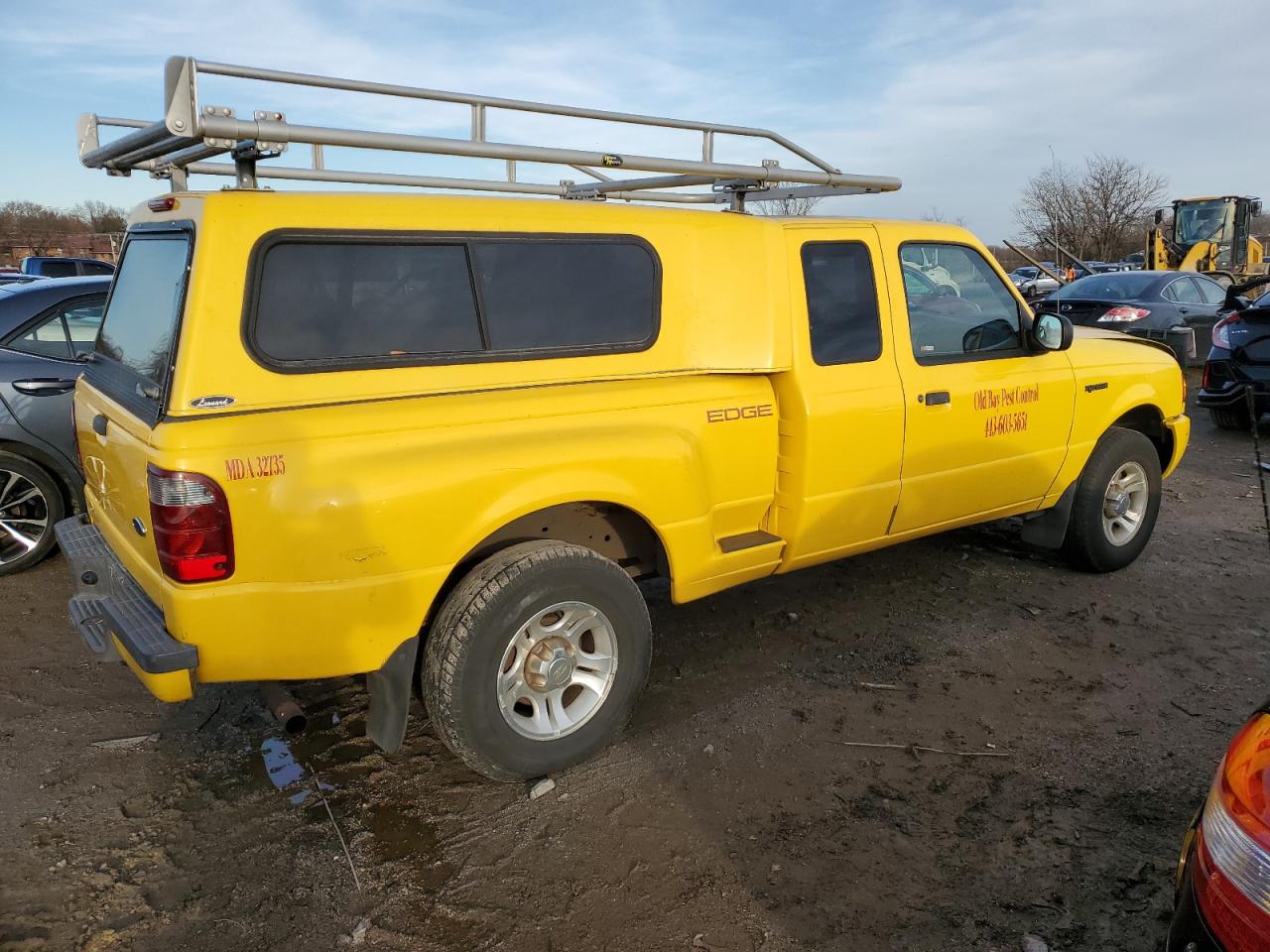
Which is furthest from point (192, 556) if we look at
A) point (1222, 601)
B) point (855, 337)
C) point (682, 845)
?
point (1222, 601)

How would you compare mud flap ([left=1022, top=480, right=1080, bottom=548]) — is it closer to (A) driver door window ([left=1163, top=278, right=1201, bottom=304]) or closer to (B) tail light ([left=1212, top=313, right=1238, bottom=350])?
(B) tail light ([left=1212, top=313, right=1238, bottom=350])

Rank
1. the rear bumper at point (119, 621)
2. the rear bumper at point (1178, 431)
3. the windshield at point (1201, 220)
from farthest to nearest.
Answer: the windshield at point (1201, 220)
the rear bumper at point (1178, 431)
the rear bumper at point (119, 621)

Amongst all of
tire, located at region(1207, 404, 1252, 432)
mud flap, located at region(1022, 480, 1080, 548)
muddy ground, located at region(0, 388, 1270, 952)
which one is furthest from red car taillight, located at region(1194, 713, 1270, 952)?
tire, located at region(1207, 404, 1252, 432)

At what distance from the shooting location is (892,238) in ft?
14.2

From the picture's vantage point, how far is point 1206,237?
845 inches

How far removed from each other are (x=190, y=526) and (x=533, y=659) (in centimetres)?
126

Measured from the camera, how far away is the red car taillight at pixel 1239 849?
1757mm

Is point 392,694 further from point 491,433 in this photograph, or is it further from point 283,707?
point 491,433

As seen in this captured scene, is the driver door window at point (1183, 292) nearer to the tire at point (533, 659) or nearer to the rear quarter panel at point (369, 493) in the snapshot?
the rear quarter panel at point (369, 493)

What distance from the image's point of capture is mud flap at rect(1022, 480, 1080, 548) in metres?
5.33

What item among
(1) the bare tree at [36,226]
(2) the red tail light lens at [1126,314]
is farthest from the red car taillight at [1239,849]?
(1) the bare tree at [36,226]

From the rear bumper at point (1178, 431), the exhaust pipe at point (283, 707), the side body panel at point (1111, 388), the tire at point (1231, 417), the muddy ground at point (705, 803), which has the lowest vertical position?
the muddy ground at point (705, 803)

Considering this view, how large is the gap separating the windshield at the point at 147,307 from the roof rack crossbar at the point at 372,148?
306mm

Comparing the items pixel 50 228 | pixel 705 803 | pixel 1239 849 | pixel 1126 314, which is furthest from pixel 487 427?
pixel 50 228
